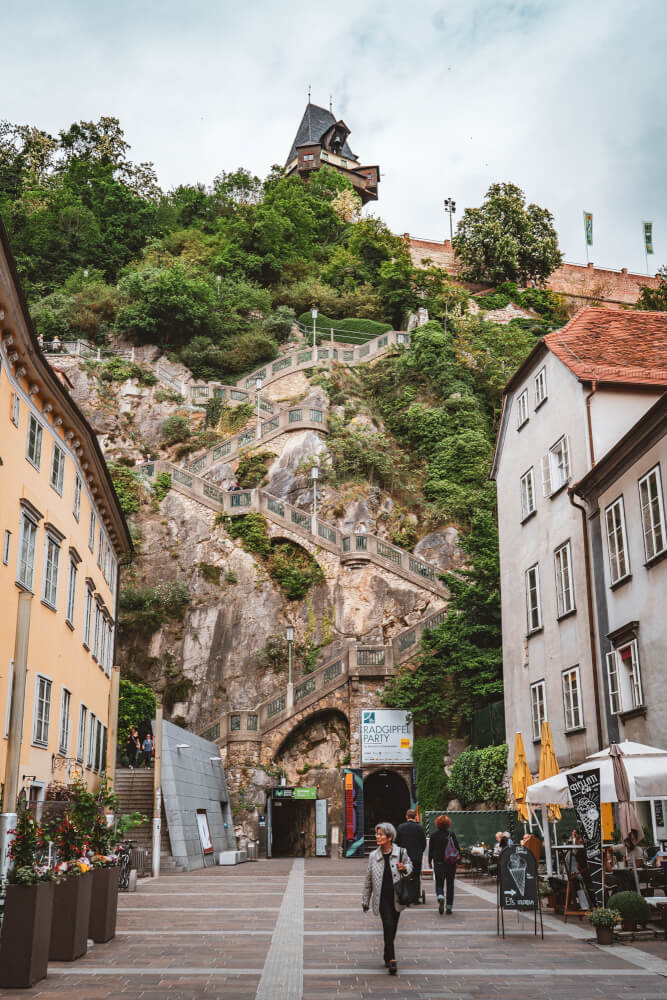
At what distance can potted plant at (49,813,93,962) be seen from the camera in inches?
394

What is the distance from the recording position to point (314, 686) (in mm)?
35250

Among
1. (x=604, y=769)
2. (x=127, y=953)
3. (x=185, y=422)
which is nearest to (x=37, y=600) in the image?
(x=127, y=953)

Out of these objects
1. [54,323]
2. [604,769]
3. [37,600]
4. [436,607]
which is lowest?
[604,769]

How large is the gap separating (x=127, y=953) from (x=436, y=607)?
94.3ft

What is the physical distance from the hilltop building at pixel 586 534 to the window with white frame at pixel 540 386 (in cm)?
6

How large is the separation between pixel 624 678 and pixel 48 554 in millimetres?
12008

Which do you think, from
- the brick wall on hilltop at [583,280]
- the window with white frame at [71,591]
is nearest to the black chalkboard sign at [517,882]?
the window with white frame at [71,591]

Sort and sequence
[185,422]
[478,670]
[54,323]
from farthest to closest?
[54,323] < [185,422] < [478,670]

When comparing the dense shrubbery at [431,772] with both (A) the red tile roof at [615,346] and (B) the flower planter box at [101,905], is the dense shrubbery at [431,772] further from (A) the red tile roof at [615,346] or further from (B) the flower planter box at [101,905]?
(B) the flower planter box at [101,905]

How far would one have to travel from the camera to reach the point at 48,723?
65.0 ft

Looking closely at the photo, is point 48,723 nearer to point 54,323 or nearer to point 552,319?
point 54,323

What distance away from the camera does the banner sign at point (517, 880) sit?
1216 centimetres

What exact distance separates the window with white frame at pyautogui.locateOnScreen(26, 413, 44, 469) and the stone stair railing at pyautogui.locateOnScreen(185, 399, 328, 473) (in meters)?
28.9

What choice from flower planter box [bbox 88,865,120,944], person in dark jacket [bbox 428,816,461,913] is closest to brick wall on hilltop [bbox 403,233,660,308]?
person in dark jacket [bbox 428,816,461,913]
